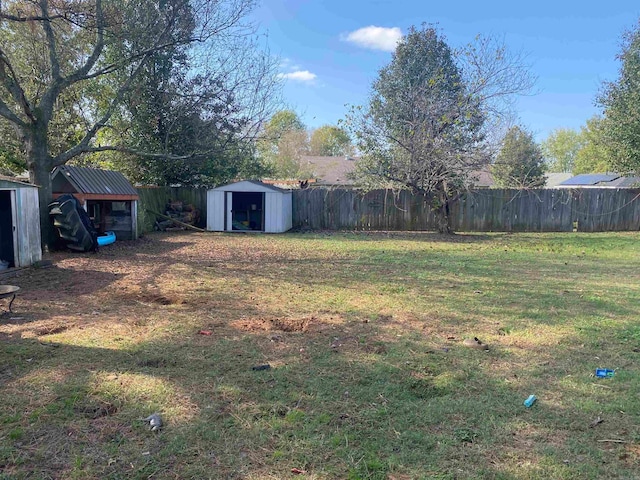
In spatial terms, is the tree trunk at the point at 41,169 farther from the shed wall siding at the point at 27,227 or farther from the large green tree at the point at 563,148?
the large green tree at the point at 563,148

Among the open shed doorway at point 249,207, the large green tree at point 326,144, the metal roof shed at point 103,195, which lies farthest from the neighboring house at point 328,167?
the metal roof shed at point 103,195

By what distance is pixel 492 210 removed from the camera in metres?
15.9

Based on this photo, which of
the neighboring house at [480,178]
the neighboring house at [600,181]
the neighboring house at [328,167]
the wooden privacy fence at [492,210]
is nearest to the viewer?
the neighboring house at [480,178]

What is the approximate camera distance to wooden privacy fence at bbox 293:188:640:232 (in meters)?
15.7

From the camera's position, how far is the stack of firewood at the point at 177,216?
15.4 m

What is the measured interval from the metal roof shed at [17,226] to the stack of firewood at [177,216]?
7291 mm

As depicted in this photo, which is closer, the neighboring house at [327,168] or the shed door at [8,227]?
the shed door at [8,227]

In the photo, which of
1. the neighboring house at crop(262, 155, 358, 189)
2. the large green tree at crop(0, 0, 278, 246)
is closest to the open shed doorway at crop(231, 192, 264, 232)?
the large green tree at crop(0, 0, 278, 246)

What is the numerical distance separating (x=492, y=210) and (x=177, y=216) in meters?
11.2

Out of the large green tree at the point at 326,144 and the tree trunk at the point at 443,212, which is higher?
the large green tree at the point at 326,144

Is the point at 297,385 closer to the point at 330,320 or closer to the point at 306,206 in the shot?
the point at 330,320

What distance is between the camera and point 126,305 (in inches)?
213

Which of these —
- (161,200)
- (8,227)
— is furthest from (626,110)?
(8,227)

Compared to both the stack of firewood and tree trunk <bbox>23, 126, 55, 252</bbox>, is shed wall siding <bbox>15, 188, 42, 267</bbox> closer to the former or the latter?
tree trunk <bbox>23, 126, 55, 252</bbox>
